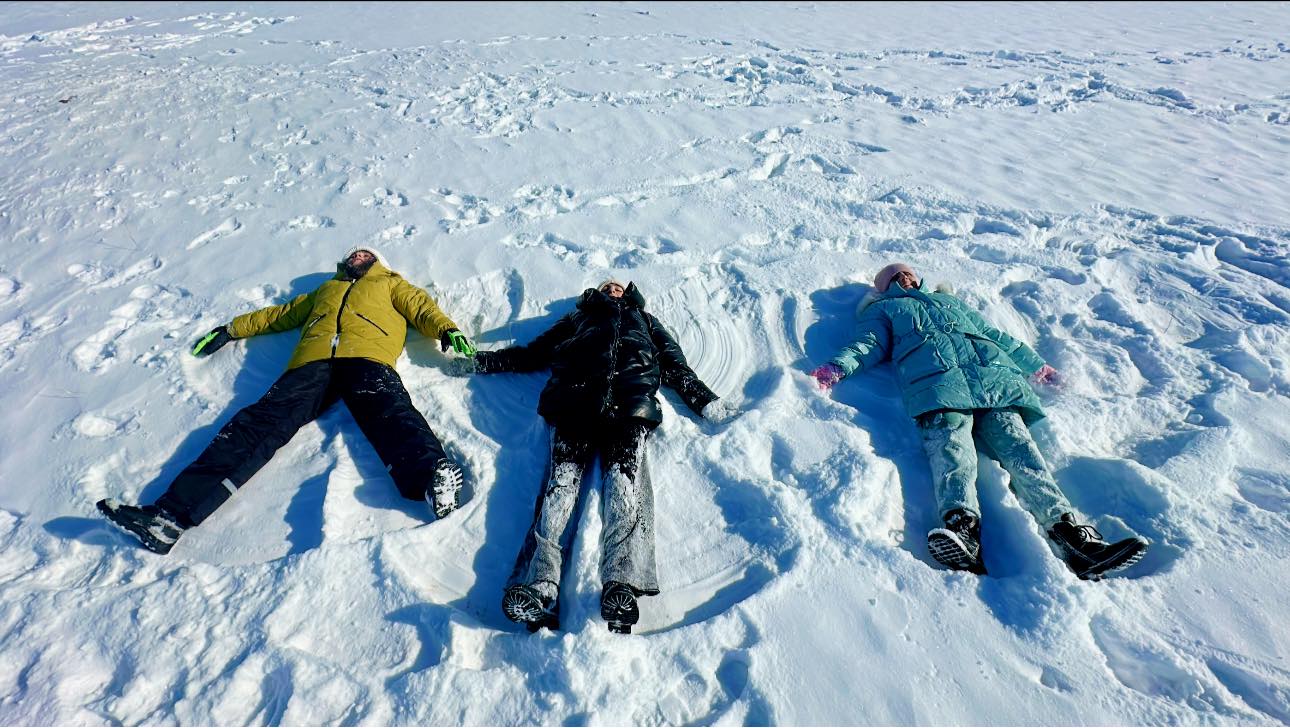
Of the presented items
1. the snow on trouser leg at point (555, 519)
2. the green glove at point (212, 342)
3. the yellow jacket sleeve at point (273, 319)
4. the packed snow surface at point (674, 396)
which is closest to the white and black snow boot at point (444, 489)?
the packed snow surface at point (674, 396)

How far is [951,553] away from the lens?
2945 mm

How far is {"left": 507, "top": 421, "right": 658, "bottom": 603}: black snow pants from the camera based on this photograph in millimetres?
2943

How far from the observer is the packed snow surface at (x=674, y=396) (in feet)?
8.54

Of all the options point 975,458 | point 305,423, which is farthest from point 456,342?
point 975,458

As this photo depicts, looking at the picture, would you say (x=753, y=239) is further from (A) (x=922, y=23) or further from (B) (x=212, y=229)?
(A) (x=922, y=23)

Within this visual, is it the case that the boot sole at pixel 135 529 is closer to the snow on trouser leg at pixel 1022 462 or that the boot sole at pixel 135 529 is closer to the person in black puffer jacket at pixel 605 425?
the person in black puffer jacket at pixel 605 425

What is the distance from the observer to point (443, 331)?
439cm

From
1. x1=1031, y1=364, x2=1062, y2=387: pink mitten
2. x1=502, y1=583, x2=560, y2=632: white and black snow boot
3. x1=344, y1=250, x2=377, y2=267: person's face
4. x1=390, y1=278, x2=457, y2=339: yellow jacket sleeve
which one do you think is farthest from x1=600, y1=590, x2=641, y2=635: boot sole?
x1=344, y1=250, x2=377, y2=267: person's face

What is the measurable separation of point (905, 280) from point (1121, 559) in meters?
2.56

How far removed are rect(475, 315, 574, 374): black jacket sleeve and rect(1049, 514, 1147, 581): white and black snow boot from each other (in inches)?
125

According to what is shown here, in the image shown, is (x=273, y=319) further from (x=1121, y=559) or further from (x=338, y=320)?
(x=1121, y=559)

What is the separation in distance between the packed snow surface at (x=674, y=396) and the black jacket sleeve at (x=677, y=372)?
143 millimetres

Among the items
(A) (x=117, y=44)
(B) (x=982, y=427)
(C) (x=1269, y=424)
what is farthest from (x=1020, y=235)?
(A) (x=117, y=44)

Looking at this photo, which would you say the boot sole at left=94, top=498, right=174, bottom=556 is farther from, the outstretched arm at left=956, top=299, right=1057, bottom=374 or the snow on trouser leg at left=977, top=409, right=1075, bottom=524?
the outstretched arm at left=956, top=299, right=1057, bottom=374
